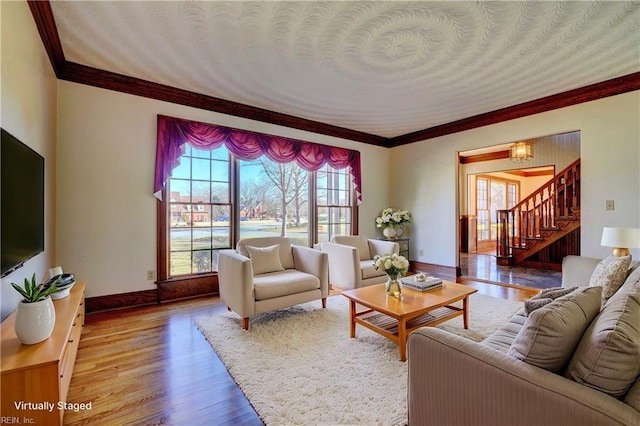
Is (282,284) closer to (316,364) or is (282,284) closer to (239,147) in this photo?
(316,364)

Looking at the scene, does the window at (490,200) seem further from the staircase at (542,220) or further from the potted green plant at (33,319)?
the potted green plant at (33,319)

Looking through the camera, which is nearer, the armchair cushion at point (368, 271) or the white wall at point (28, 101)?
the white wall at point (28, 101)

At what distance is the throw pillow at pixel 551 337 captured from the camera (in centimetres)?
104

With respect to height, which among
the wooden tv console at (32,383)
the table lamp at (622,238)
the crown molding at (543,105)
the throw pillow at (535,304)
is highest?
the crown molding at (543,105)

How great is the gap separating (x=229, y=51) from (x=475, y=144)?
3.98 meters

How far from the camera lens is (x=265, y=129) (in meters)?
4.47

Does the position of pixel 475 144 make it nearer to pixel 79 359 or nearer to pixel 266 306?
pixel 266 306

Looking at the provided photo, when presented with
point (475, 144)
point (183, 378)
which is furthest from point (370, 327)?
point (475, 144)

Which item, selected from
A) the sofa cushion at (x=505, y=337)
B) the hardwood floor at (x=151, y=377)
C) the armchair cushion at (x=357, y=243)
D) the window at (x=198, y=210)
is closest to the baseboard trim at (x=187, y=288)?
the window at (x=198, y=210)

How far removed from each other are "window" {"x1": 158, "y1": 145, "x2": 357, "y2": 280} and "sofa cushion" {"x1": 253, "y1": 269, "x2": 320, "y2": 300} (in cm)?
126

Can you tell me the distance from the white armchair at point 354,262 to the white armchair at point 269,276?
54cm

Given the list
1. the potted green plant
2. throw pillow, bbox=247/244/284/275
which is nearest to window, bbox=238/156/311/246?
throw pillow, bbox=247/244/284/275

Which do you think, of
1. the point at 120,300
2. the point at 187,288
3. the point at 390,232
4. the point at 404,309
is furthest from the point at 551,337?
the point at 390,232

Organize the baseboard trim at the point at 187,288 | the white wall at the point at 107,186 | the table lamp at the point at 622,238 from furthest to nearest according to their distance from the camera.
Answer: the baseboard trim at the point at 187,288 < the white wall at the point at 107,186 < the table lamp at the point at 622,238
